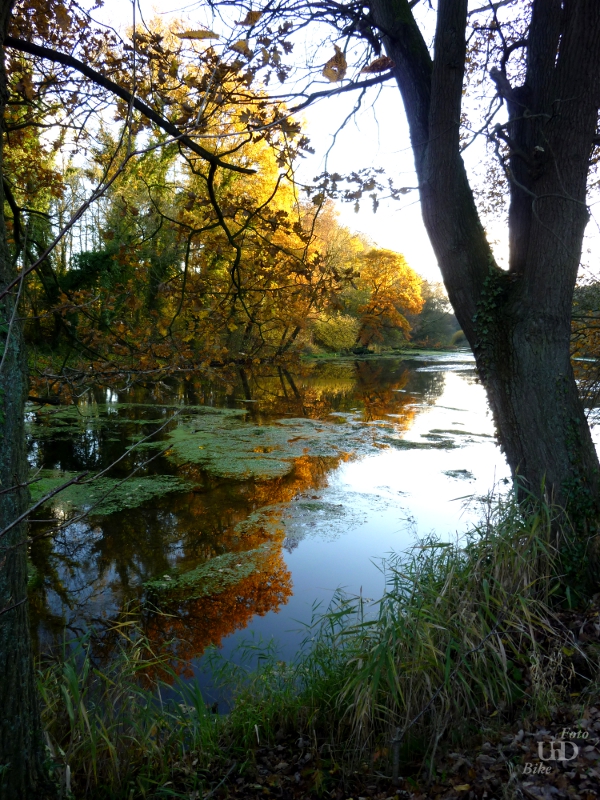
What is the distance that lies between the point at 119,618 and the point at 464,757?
123 inches

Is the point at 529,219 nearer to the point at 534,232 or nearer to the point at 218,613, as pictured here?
the point at 534,232

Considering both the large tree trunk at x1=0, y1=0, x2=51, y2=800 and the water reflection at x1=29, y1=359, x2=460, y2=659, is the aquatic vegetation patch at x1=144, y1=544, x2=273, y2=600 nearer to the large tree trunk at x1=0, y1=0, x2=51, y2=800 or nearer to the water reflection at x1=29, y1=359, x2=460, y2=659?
the water reflection at x1=29, y1=359, x2=460, y2=659

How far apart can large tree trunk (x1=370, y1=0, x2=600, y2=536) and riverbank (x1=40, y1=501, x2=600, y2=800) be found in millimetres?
A: 456

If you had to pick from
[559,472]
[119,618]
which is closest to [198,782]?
[119,618]

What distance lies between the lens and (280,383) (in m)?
20.0

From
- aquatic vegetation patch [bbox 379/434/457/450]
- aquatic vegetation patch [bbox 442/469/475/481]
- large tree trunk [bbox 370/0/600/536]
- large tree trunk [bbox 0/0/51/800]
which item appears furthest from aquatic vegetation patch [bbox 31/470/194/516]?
large tree trunk [bbox 370/0/600/536]

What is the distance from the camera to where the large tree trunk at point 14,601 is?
2.00m

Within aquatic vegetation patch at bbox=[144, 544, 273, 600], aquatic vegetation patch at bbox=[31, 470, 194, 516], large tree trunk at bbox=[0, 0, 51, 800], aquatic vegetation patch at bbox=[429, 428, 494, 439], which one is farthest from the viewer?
aquatic vegetation patch at bbox=[429, 428, 494, 439]

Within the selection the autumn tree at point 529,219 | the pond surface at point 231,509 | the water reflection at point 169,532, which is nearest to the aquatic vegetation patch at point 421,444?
the pond surface at point 231,509

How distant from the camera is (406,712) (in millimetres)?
2881

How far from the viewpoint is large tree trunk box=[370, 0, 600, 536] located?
11.1ft

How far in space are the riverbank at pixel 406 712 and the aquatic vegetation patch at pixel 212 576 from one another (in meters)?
1.50

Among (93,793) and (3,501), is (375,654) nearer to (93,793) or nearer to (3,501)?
(93,793)

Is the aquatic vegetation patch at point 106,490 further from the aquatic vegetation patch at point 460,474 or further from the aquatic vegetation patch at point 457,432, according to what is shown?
the aquatic vegetation patch at point 457,432
